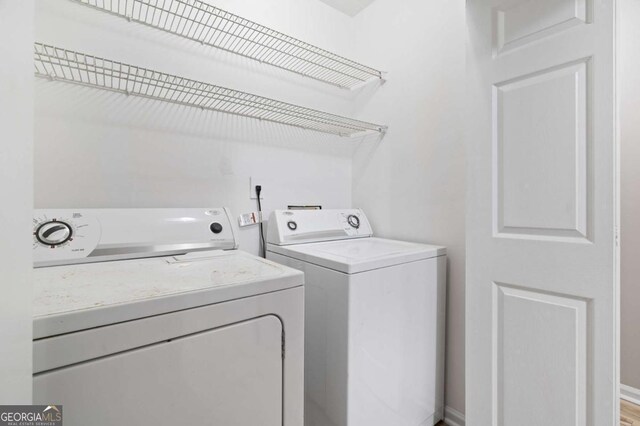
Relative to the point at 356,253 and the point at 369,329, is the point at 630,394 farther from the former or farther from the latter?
the point at 356,253

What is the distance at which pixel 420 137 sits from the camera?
1819 mm

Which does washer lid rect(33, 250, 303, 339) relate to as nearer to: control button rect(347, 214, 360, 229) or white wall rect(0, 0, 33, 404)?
white wall rect(0, 0, 33, 404)

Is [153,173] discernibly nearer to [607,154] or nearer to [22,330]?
[22,330]

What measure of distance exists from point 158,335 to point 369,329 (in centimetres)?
84

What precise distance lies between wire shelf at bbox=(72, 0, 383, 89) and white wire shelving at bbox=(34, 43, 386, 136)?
0.81 feet

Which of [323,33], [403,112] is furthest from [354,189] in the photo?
[323,33]

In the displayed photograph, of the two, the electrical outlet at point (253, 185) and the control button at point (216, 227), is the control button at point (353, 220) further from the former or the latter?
the control button at point (216, 227)

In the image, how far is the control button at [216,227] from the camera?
143 centimetres

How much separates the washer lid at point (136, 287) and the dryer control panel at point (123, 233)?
2.1 inches

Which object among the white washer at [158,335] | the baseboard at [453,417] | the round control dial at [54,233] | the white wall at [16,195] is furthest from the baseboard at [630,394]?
the round control dial at [54,233]

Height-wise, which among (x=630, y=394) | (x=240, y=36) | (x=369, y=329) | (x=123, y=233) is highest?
(x=240, y=36)

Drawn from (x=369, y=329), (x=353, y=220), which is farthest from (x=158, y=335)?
(x=353, y=220)

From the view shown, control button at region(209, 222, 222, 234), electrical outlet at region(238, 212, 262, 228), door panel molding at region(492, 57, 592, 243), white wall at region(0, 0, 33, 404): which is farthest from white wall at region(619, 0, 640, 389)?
white wall at region(0, 0, 33, 404)

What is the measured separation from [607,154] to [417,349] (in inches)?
44.9
